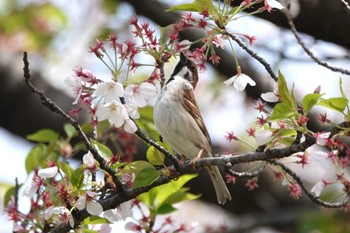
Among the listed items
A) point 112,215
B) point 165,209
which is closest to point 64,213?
point 112,215

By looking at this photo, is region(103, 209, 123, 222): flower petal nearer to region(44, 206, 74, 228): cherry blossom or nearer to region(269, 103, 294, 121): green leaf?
region(44, 206, 74, 228): cherry blossom

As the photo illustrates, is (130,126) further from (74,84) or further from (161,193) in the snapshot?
(161,193)

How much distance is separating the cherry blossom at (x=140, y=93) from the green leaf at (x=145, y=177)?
0.23 meters

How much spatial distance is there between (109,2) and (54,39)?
825 mm

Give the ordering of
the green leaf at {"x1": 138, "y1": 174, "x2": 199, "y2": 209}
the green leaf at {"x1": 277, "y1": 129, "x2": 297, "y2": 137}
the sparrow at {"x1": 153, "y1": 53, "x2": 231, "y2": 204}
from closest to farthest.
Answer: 1. the green leaf at {"x1": 277, "y1": 129, "x2": 297, "y2": 137}
2. the green leaf at {"x1": 138, "y1": 174, "x2": 199, "y2": 209}
3. the sparrow at {"x1": 153, "y1": 53, "x2": 231, "y2": 204}

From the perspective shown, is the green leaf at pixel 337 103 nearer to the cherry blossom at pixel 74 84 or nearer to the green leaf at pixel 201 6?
the green leaf at pixel 201 6

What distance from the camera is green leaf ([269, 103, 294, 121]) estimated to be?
2.20 meters

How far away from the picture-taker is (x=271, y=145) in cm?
237

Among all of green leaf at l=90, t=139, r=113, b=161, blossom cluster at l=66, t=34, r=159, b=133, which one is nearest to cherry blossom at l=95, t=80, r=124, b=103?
blossom cluster at l=66, t=34, r=159, b=133

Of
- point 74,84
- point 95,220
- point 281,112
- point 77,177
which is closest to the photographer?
point 281,112

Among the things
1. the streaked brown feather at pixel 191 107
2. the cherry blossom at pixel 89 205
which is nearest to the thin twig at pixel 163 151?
the cherry blossom at pixel 89 205

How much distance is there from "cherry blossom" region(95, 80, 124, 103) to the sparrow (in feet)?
2.46

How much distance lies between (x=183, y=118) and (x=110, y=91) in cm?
99

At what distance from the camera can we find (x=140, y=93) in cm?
245
